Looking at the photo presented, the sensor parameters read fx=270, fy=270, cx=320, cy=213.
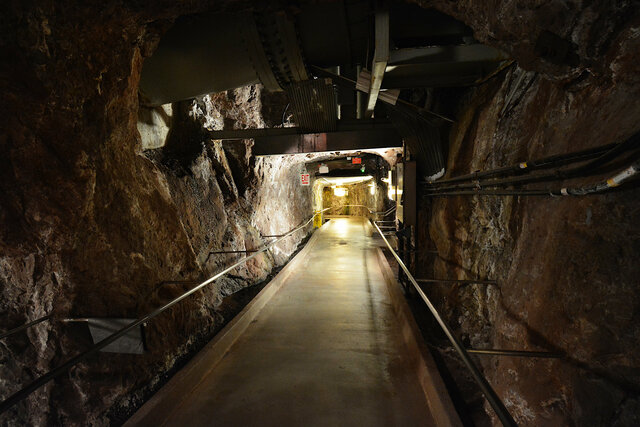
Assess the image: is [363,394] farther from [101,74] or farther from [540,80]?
[101,74]

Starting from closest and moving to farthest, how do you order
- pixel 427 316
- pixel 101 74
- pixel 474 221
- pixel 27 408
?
pixel 101 74 → pixel 27 408 → pixel 474 221 → pixel 427 316

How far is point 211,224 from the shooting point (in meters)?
6.04

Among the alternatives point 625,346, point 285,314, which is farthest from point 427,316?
point 625,346

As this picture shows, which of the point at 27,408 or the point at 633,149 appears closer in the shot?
the point at 633,149

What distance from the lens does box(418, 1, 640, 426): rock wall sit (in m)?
1.54

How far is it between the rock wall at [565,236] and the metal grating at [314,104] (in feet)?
9.32

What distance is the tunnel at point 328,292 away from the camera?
→ 1.74 metres

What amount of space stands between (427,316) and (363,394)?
4.56m

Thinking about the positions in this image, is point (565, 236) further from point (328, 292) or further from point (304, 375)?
point (328, 292)

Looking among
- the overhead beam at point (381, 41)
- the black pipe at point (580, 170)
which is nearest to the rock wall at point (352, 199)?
the overhead beam at point (381, 41)

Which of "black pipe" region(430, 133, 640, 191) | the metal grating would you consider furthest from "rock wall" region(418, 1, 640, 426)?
the metal grating

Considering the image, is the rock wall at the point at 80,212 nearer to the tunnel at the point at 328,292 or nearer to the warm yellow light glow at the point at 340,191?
the tunnel at the point at 328,292

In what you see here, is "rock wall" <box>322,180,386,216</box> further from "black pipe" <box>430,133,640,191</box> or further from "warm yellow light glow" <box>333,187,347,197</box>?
"black pipe" <box>430,133,640,191</box>

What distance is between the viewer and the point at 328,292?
525 centimetres
